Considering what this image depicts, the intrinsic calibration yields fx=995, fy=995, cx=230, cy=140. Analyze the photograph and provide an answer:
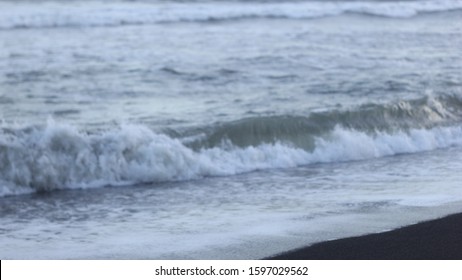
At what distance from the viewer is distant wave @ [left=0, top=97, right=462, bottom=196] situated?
9398 millimetres

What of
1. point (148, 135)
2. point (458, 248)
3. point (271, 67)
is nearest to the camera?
point (458, 248)

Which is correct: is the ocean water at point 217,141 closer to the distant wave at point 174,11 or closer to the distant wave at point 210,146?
the distant wave at point 210,146

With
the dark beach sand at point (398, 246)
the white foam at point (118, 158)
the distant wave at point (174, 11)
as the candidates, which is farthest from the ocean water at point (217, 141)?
the distant wave at point (174, 11)

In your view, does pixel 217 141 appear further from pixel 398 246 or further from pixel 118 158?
pixel 398 246

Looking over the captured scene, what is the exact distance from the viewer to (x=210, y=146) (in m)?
10.6

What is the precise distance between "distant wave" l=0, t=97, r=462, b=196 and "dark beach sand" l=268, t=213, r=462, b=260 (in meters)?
3.10

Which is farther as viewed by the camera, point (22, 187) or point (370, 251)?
point (22, 187)

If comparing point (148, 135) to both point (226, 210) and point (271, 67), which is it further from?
point (271, 67)

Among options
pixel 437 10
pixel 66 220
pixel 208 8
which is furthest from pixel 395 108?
pixel 437 10

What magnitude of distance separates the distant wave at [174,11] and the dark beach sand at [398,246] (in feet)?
53.3

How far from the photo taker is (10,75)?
14773mm

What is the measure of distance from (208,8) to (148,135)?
16.7 metres

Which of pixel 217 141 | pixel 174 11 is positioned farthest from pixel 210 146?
pixel 174 11

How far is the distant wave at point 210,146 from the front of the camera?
940 centimetres
